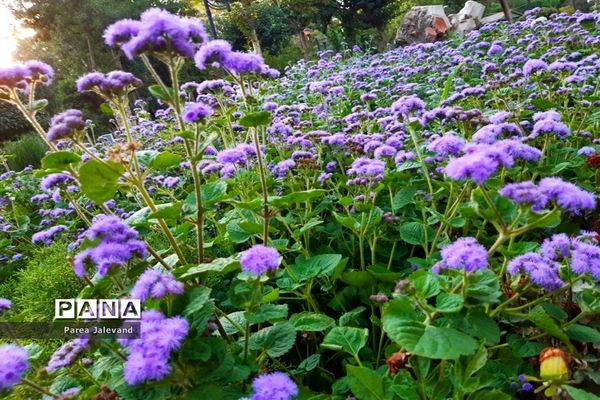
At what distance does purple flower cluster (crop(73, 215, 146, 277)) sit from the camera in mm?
1478

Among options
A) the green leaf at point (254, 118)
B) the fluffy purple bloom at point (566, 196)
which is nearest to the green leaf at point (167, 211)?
the green leaf at point (254, 118)

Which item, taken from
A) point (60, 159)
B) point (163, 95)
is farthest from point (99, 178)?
point (163, 95)

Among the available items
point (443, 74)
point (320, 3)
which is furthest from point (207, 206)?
point (320, 3)

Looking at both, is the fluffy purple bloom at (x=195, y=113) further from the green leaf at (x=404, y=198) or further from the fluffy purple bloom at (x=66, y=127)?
the green leaf at (x=404, y=198)

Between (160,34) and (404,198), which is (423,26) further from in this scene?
(160,34)

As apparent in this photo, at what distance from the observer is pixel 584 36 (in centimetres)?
544

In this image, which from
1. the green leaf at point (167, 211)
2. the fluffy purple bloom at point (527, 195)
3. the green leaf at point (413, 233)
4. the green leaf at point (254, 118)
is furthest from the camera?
the green leaf at point (413, 233)

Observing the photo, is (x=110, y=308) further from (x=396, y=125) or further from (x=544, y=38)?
(x=544, y=38)

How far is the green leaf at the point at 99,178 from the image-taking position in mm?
1558

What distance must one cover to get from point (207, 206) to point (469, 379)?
1123 millimetres

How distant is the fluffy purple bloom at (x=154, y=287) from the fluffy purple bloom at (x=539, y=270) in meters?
1.08

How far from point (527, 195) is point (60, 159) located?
1490 mm

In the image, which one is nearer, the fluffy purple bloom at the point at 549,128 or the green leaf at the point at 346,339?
the green leaf at the point at 346,339

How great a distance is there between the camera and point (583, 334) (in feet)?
5.16
